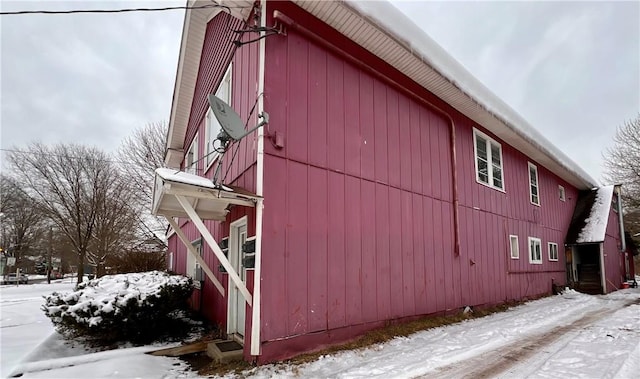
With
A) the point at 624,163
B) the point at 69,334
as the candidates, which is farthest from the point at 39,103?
the point at 624,163

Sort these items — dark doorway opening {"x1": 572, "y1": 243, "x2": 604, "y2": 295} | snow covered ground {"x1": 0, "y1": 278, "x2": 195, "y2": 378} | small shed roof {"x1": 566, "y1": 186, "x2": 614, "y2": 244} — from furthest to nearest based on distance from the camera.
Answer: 1. dark doorway opening {"x1": 572, "y1": 243, "x2": 604, "y2": 295}
2. small shed roof {"x1": 566, "y1": 186, "x2": 614, "y2": 244}
3. snow covered ground {"x1": 0, "y1": 278, "x2": 195, "y2": 378}

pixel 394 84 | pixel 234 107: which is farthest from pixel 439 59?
pixel 234 107

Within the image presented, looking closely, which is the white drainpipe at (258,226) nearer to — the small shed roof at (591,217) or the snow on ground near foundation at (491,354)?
the snow on ground near foundation at (491,354)

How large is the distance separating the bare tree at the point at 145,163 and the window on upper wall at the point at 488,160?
20330mm

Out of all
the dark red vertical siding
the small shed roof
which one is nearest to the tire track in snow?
the dark red vertical siding

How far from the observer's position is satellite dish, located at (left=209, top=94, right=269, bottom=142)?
4438 mm

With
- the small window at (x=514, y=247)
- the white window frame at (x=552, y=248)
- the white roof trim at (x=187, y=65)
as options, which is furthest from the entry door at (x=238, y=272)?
the white window frame at (x=552, y=248)

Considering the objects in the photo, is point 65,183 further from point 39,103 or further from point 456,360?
point 456,360

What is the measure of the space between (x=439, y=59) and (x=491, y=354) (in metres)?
5.32

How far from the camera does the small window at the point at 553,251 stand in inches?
509

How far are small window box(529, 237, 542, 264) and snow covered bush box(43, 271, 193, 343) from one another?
10.3m

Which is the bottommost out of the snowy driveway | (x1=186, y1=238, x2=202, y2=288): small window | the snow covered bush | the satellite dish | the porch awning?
the snowy driveway

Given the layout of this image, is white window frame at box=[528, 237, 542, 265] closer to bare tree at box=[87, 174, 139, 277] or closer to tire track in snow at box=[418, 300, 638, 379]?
tire track in snow at box=[418, 300, 638, 379]

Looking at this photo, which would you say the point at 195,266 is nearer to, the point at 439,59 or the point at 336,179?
the point at 336,179
